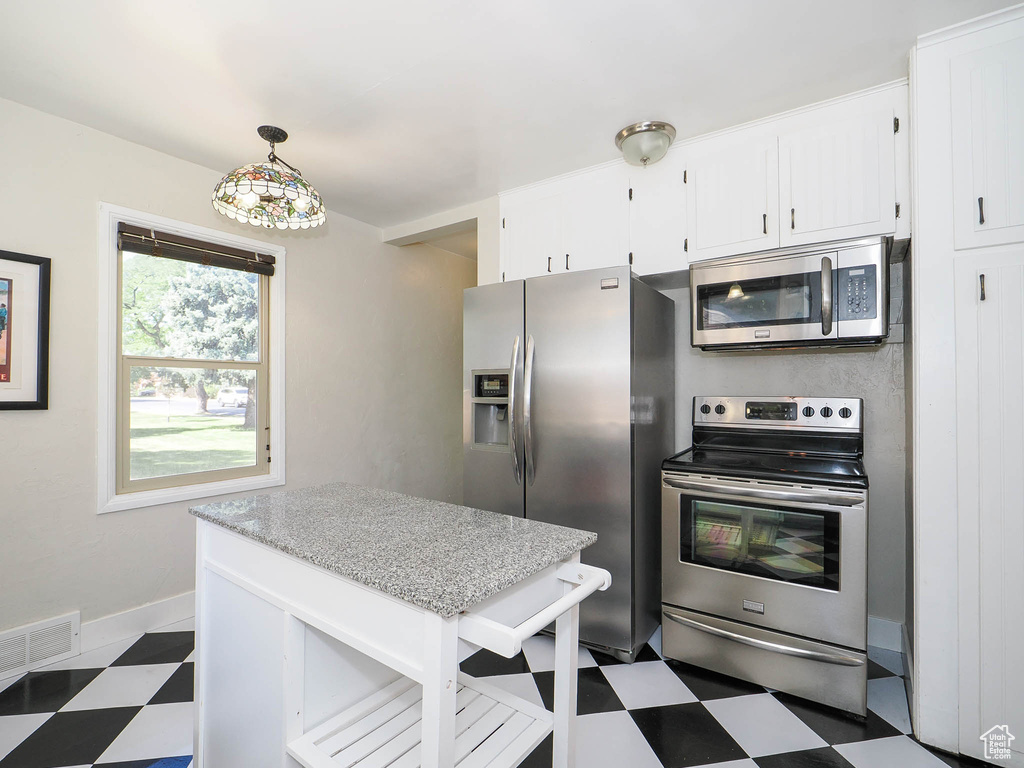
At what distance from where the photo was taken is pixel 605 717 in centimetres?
180

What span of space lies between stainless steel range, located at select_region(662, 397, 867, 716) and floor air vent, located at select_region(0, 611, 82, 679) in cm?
263

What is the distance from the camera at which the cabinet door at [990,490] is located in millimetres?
1515

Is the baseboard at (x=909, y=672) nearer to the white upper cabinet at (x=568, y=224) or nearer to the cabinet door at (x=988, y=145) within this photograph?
the cabinet door at (x=988, y=145)

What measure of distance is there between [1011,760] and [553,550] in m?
1.71

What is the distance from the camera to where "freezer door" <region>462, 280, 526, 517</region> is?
7.73ft

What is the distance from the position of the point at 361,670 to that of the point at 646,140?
2.30 metres

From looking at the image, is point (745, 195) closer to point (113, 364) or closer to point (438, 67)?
point (438, 67)

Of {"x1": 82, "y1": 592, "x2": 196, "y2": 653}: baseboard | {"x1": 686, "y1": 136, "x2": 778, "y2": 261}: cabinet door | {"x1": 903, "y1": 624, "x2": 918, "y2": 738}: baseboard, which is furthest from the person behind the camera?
{"x1": 82, "y1": 592, "x2": 196, "y2": 653}: baseboard

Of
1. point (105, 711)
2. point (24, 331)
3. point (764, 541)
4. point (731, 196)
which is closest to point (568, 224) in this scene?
point (731, 196)

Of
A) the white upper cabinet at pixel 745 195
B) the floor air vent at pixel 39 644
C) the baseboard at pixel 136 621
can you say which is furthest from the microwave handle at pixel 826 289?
the floor air vent at pixel 39 644

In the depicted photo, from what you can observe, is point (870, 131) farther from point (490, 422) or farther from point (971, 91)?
point (490, 422)

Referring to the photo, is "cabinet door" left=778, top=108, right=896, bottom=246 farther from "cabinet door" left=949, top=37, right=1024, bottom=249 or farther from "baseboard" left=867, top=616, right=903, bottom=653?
"baseboard" left=867, top=616, right=903, bottom=653

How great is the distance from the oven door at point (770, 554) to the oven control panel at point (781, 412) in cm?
55

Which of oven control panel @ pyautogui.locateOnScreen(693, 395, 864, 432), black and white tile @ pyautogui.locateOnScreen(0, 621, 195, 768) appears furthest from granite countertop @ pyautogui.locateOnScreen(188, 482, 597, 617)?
oven control panel @ pyautogui.locateOnScreen(693, 395, 864, 432)
